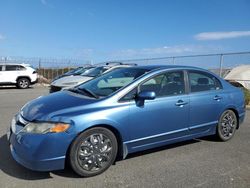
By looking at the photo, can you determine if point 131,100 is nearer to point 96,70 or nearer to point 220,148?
point 220,148

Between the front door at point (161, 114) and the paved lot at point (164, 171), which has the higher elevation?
the front door at point (161, 114)

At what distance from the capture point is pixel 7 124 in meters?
6.51

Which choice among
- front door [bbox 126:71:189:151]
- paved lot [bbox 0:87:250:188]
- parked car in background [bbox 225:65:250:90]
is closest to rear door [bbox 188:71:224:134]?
front door [bbox 126:71:189:151]

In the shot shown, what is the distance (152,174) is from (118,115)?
920 millimetres

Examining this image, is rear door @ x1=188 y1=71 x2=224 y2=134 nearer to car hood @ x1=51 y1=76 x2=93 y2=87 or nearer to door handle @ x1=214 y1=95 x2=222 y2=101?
door handle @ x1=214 y1=95 x2=222 y2=101

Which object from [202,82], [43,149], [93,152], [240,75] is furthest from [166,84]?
[240,75]

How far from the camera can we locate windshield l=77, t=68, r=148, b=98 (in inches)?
171

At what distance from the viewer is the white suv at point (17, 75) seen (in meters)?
17.1

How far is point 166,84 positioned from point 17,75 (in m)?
14.7

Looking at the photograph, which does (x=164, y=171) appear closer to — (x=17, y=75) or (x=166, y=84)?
(x=166, y=84)

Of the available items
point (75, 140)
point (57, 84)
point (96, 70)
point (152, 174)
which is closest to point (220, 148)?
point (152, 174)

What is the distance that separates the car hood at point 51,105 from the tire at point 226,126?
2.63 metres

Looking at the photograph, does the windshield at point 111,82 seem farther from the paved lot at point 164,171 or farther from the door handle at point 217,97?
the door handle at point 217,97

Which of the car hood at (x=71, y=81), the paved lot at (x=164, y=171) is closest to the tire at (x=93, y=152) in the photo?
the paved lot at (x=164, y=171)
